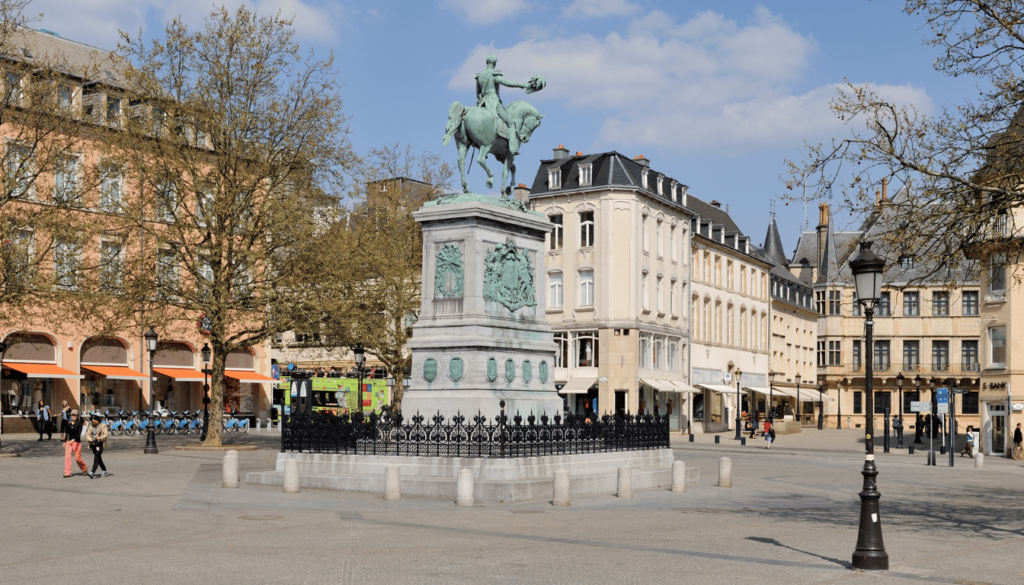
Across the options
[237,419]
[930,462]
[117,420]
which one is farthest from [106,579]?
[237,419]

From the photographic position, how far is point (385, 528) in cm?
1579

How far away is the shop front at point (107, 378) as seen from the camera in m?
50.5

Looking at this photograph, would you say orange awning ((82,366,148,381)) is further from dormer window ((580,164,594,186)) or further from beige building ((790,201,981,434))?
beige building ((790,201,981,434))

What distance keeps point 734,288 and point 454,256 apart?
59.1 m

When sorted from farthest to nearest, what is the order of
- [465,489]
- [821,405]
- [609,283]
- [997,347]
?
[821,405], [609,283], [997,347], [465,489]

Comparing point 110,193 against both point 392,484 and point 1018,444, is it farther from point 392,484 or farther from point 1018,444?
point 1018,444

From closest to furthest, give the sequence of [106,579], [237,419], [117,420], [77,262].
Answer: [106,579], [77,262], [117,420], [237,419]

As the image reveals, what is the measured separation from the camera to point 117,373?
5078cm

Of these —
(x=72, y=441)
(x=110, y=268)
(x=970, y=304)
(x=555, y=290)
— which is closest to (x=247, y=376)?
(x=555, y=290)

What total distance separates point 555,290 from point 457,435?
45.5 meters

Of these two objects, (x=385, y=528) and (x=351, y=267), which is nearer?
(x=385, y=528)

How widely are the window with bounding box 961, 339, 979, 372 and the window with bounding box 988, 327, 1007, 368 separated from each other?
138ft

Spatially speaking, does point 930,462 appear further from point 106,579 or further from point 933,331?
point 933,331

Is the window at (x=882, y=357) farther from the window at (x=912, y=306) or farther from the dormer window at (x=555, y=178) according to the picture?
the dormer window at (x=555, y=178)
